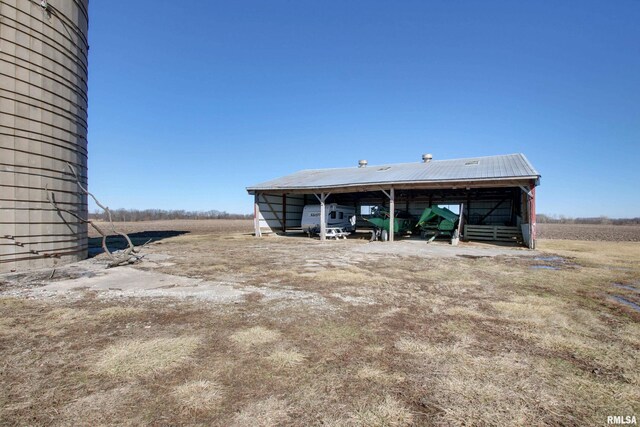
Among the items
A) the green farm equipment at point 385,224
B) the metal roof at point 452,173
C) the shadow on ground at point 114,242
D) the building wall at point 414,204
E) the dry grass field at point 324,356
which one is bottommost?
the dry grass field at point 324,356

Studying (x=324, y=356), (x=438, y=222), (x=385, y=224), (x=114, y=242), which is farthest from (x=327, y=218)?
(x=324, y=356)

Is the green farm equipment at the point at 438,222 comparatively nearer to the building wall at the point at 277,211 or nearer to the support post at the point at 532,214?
the support post at the point at 532,214

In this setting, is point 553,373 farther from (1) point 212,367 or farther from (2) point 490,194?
(2) point 490,194

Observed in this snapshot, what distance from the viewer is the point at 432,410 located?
2795 mm

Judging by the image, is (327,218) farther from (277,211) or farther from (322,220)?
(277,211)

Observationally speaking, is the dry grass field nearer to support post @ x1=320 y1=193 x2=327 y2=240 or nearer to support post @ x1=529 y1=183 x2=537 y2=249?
support post @ x1=529 y1=183 x2=537 y2=249

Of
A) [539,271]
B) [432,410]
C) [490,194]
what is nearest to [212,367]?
[432,410]

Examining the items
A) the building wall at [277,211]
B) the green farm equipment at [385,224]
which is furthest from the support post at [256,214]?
the green farm equipment at [385,224]

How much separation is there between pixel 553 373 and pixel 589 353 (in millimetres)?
972

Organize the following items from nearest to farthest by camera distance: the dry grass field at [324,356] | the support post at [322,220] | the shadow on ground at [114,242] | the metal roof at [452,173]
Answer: the dry grass field at [324,356]
the shadow on ground at [114,242]
the metal roof at [452,173]
the support post at [322,220]

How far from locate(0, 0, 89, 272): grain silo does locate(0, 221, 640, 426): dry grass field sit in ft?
9.20

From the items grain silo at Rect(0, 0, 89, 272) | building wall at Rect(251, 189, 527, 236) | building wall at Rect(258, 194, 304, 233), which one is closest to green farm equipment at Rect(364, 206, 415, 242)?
building wall at Rect(251, 189, 527, 236)

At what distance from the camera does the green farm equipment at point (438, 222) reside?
64.4ft

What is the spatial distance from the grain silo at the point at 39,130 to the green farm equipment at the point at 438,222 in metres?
18.1
